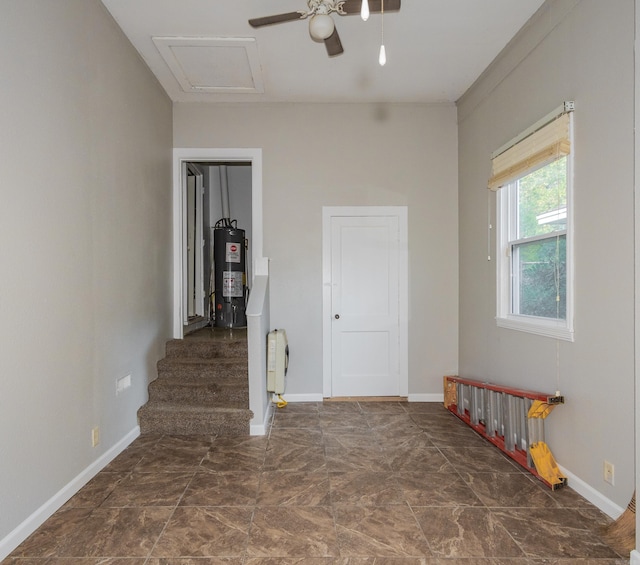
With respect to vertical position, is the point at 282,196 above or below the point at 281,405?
above

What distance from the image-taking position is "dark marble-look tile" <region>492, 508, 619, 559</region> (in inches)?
80.7

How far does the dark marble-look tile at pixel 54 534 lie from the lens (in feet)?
6.75

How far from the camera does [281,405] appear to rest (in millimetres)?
4512

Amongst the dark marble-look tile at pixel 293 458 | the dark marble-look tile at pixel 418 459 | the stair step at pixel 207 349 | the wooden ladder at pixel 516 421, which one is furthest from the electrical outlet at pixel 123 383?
the wooden ladder at pixel 516 421

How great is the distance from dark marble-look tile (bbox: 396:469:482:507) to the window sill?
1.15 metres

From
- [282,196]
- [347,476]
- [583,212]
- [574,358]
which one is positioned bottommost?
[347,476]

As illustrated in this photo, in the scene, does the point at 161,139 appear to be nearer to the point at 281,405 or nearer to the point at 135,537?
the point at 281,405

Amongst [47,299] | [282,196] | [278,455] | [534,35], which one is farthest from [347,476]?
[534,35]

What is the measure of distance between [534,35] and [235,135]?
2965mm

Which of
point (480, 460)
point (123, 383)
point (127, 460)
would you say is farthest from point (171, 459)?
point (480, 460)

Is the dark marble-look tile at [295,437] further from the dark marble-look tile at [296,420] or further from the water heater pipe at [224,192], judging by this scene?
the water heater pipe at [224,192]

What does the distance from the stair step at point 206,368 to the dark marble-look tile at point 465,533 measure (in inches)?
86.3

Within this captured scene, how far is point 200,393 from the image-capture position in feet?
12.8

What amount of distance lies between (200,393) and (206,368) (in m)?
0.28
